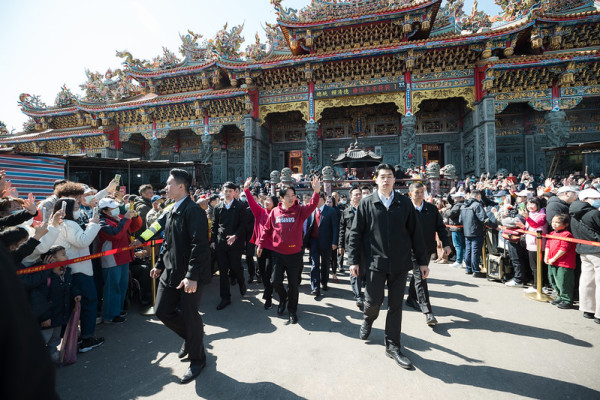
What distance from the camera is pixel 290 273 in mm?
3848

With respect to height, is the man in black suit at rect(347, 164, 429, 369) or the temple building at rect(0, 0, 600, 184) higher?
the temple building at rect(0, 0, 600, 184)

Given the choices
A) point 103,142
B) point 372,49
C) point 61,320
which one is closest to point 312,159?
point 372,49

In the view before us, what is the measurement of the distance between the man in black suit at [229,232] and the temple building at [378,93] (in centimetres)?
1019

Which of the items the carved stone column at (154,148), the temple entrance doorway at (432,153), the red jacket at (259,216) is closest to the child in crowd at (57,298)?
the red jacket at (259,216)

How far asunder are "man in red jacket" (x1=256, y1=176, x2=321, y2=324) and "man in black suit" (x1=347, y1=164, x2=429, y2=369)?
910 mm

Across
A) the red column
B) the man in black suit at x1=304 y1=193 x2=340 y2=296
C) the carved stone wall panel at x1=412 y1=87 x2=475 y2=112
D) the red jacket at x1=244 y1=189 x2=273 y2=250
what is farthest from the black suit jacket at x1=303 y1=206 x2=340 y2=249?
the carved stone wall panel at x1=412 y1=87 x2=475 y2=112

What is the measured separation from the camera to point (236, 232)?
15.6 feet

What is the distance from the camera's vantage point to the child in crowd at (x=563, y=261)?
13.7ft

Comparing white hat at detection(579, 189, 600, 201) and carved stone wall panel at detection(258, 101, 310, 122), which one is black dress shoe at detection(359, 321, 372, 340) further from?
carved stone wall panel at detection(258, 101, 310, 122)

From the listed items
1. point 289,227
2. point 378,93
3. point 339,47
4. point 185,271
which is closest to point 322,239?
point 289,227

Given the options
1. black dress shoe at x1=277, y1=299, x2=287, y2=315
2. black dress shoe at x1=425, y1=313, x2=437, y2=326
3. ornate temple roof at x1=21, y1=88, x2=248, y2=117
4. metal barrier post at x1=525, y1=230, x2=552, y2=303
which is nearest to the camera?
black dress shoe at x1=425, y1=313, x2=437, y2=326

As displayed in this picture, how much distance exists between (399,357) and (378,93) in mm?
14040

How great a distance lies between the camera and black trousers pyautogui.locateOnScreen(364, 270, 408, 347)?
2.86 metres

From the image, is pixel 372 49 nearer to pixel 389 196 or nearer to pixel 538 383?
pixel 389 196
